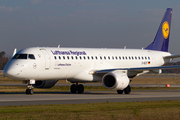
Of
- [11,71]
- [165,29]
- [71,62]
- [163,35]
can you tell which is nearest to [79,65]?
[71,62]

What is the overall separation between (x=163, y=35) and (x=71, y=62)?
16.2 meters

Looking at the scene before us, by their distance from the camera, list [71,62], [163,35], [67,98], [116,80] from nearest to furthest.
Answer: [67,98], [116,80], [71,62], [163,35]

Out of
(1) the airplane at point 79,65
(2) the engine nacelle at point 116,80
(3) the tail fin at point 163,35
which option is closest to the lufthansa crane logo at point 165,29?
(3) the tail fin at point 163,35

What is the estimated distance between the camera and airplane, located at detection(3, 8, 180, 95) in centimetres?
3100

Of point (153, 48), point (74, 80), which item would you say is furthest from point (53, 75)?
point (153, 48)

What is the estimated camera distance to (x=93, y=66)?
118ft

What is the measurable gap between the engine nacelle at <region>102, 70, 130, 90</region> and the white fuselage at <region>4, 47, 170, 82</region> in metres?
1.51

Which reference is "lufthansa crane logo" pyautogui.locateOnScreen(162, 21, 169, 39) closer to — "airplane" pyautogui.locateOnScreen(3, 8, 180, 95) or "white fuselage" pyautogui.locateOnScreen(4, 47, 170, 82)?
"airplane" pyautogui.locateOnScreen(3, 8, 180, 95)

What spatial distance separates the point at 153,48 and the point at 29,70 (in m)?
18.9

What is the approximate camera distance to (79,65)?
34.5 m

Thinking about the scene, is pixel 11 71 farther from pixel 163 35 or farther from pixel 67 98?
pixel 163 35

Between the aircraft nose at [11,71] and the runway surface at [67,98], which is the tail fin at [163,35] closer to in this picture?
the runway surface at [67,98]

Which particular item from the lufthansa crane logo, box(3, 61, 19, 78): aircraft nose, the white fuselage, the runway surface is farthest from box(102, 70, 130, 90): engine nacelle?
the lufthansa crane logo

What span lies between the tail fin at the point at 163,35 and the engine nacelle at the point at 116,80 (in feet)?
35.0
